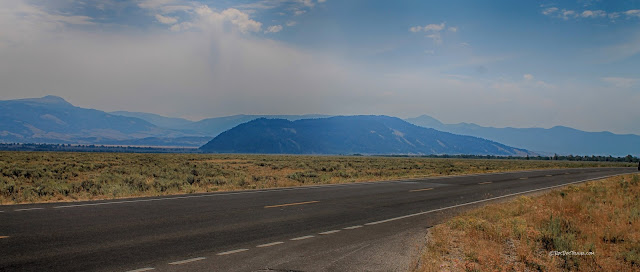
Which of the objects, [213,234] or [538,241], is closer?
[538,241]

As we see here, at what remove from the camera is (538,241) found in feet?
31.4

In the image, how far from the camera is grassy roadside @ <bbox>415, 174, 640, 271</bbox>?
771 centimetres

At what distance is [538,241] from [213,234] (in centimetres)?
718

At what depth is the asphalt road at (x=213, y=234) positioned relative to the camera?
7.39m

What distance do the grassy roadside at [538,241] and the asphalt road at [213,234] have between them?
0.80 meters

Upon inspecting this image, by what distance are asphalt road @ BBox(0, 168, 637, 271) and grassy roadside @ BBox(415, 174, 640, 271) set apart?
796mm

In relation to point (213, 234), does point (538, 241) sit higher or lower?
higher

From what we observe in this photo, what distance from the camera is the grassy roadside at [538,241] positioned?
7.71 m

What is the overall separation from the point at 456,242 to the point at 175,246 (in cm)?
592

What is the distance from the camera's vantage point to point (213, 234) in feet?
31.9

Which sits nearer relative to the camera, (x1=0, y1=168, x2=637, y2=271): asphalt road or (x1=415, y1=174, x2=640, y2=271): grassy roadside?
(x1=0, y1=168, x2=637, y2=271): asphalt road

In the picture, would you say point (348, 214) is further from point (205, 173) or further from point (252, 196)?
point (205, 173)

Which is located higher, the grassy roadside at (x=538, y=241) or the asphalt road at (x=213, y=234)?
the grassy roadside at (x=538, y=241)

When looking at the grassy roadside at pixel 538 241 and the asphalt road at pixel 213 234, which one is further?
the grassy roadside at pixel 538 241
